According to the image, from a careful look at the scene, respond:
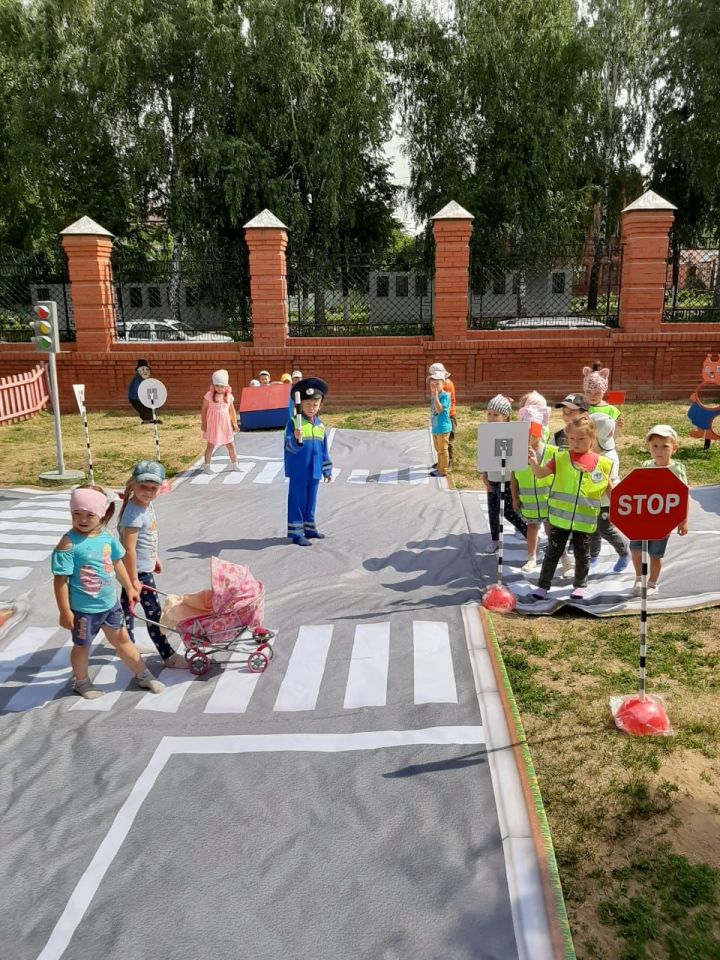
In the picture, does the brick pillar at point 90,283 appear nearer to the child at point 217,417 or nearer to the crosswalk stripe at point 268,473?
the child at point 217,417

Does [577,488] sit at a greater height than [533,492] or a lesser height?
greater

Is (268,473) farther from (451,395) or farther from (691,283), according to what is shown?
(691,283)

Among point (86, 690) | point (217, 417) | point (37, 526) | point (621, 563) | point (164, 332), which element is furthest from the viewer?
point (164, 332)

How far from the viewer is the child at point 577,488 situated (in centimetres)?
580

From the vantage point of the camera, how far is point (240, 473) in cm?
1095

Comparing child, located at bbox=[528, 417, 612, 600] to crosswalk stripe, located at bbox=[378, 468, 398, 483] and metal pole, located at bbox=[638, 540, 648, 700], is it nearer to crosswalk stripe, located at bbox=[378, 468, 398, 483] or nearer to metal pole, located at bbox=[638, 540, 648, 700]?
metal pole, located at bbox=[638, 540, 648, 700]

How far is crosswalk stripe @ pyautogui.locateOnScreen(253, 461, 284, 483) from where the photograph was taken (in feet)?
Answer: 34.6

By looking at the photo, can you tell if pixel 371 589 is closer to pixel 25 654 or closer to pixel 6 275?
pixel 25 654

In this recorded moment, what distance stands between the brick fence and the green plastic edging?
1182cm

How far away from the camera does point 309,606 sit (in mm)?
6371

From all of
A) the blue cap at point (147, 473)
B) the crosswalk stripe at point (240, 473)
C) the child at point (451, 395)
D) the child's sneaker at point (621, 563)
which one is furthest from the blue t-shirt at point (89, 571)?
the child at point (451, 395)

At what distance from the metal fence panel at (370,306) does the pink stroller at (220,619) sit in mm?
12659

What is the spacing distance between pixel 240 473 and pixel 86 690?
247 inches

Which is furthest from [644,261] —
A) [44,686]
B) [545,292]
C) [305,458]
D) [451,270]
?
[44,686]
